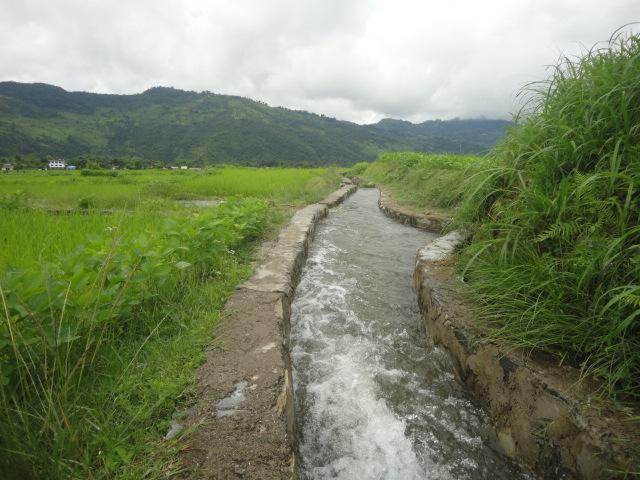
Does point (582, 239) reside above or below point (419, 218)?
above

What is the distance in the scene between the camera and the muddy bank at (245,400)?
4.61ft

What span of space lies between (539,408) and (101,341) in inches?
91.0

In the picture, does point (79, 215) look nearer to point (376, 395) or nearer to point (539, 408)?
point (376, 395)

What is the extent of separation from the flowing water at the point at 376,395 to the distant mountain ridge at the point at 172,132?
4444 centimetres

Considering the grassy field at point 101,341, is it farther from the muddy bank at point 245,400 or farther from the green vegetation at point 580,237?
the green vegetation at point 580,237

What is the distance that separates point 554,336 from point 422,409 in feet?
2.99

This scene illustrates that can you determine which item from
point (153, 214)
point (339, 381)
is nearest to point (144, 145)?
point (153, 214)

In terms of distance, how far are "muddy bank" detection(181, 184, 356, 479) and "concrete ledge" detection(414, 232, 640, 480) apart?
1.24 meters

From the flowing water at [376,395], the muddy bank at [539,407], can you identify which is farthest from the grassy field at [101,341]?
the muddy bank at [539,407]

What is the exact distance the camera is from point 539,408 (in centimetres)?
170

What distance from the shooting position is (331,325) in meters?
3.15

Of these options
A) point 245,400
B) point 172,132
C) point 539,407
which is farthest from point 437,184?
point 172,132

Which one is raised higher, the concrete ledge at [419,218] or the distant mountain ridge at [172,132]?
the distant mountain ridge at [172,132]

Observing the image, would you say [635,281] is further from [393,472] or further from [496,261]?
[393,472]
